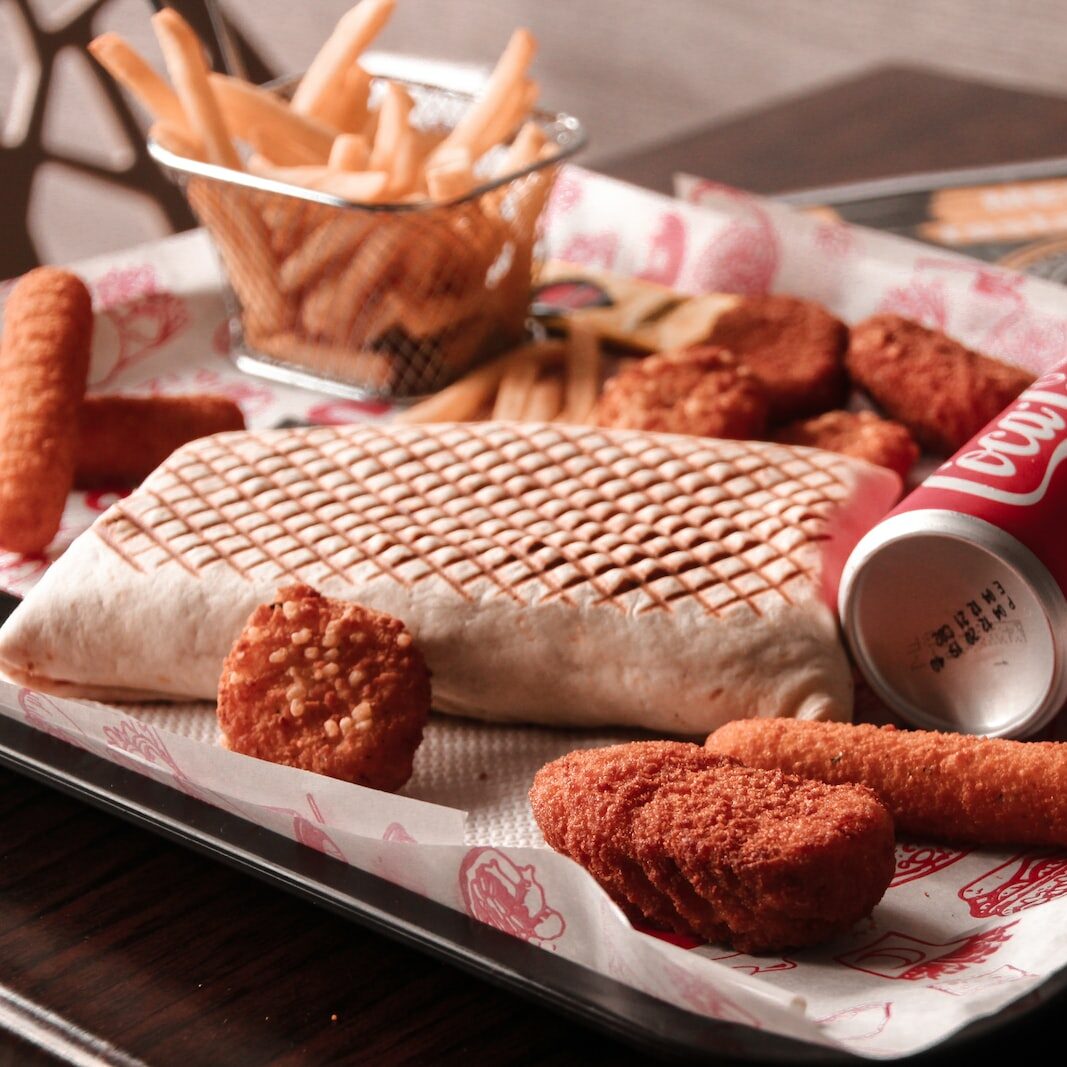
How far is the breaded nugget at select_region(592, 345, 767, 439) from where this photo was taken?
2.24 meters

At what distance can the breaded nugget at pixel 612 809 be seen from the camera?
1401mm

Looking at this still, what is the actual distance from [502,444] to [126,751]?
751mm

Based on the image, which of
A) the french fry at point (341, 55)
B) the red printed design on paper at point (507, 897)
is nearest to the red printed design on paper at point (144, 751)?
the red printed design on paper at point (507, 897)

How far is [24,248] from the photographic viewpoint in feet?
11.1

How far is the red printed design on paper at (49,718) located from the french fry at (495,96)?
1.35 meters

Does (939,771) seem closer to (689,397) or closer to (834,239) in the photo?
(689,397)

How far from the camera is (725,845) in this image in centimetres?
134

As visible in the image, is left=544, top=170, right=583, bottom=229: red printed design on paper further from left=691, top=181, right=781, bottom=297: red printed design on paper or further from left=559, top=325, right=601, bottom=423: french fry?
left=559, top=325, right=601, bottom=423: french fry

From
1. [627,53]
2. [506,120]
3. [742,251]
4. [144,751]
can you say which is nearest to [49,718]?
[144,751]

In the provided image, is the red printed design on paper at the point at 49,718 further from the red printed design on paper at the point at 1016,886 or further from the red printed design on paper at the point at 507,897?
the red printed design on paper at the point at 1016,886

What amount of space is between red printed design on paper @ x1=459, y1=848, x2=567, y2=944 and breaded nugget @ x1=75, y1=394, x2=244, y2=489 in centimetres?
120

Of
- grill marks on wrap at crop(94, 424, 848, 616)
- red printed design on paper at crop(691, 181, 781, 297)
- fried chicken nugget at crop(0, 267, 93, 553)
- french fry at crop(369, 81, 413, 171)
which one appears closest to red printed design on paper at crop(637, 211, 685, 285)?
red printed design on paper at crop(691, 181, 781, 297)

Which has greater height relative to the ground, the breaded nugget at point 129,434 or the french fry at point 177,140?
the french fry at point 177,140

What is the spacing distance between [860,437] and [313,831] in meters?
1.22
